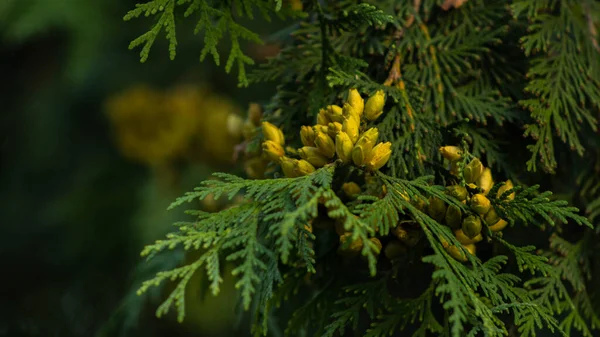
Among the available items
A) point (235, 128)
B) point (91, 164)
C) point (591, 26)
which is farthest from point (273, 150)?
point (91, 164)

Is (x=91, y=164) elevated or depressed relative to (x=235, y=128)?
depressed

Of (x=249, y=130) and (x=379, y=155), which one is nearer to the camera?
(x=379, y=155)

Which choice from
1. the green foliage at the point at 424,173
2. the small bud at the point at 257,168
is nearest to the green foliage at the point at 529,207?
the green foliage at the point at 424,173

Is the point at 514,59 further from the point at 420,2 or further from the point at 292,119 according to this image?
the point at 292,119

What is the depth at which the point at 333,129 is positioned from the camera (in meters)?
0.77

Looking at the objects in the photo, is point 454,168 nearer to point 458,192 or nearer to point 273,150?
point 458,192

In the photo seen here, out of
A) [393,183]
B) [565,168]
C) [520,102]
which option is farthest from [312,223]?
[565,168]

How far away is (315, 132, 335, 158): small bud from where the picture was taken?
0.76 metres

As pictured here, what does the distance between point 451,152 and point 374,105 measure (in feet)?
0.38

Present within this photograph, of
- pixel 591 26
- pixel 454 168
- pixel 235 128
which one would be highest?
pixel 591 26

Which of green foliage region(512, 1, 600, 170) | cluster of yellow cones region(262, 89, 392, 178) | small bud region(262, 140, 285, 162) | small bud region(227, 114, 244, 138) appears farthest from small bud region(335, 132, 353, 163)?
small bud region(227, 114, 244, 138)

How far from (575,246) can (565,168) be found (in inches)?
5.1

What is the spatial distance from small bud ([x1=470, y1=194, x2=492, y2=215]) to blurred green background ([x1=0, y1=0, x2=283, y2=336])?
595 mm

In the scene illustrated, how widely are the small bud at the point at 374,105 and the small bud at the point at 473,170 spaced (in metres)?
0.13
